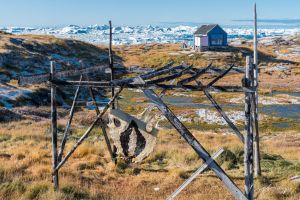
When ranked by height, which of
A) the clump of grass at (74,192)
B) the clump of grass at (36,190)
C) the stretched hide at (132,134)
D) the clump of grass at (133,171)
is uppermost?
the stretched hide at (132,134)

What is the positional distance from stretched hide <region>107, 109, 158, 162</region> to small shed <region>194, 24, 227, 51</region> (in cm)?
8698

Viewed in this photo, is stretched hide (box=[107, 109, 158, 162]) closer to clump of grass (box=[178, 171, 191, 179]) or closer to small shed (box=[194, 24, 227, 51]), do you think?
clump of grass (box=[178, 171, 191, 179])

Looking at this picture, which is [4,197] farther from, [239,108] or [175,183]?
[239,108]

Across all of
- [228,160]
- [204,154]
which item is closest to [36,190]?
[204,154]

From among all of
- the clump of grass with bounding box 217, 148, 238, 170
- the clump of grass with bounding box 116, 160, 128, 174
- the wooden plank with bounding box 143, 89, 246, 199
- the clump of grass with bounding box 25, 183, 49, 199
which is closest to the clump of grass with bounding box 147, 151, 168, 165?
the clump of grass with bounding box 116, 160, 128, 174

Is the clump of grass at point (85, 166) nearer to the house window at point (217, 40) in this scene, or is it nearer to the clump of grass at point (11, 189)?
the clump of grass at point (11, 189)

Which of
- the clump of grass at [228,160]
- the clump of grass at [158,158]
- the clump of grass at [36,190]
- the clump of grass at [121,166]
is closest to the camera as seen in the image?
the clump of grass at [36,190]

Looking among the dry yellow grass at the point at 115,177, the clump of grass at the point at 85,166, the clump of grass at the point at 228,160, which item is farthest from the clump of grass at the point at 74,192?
the clump of grass at the point at 228,160

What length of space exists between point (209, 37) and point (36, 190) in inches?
3585

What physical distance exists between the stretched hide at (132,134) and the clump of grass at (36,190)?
260 centimetres

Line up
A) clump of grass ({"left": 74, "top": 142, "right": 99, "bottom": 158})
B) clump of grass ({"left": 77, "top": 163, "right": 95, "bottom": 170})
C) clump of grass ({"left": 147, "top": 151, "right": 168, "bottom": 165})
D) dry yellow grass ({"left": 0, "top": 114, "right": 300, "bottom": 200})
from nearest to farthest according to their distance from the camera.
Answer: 1. dry yellow grass ({"left": 0, "top": 114, "right": 300, "bottom": 200})
2. clump of grass ({"left": 77, "top": 163, "right": 95, "bottom": 170})
3. clump of grass ({"left": 147, "top": 151, "right": 168, "bottom": 165})
4. clump of grass ({"left": 74, "top": 142, "right": 99, "bottom": 158})

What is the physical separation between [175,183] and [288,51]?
335ft

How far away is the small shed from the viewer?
3812 inches

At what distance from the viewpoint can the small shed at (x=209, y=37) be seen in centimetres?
9681
